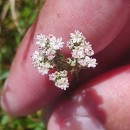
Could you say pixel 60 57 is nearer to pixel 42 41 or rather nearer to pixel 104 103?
pixel 42 41

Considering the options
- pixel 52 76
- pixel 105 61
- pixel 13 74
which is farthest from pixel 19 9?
pixel 52 76

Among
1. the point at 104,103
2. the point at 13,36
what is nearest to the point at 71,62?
the point at 104,103

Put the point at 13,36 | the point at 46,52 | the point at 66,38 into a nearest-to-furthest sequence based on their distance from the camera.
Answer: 1. the point at 46,52
2. the point at 66,38
3. the point at 13,36

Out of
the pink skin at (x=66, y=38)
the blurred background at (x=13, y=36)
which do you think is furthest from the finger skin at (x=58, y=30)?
the blurred background at (x=13, y=36)

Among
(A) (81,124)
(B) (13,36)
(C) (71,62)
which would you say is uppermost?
(B) (13,36)

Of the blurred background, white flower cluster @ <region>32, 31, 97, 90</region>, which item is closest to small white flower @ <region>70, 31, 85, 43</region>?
white flower cluster @ <region>32, 31, 97, 90</region>

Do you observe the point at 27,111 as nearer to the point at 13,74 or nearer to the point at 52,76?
the point at 13,74

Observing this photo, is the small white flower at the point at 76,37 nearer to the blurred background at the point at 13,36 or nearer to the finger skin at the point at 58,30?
the finger skin at the point at 58,30
